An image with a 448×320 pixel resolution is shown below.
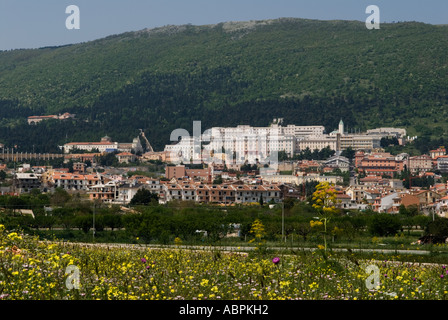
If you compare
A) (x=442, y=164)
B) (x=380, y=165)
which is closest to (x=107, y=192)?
(x=380, y=165)

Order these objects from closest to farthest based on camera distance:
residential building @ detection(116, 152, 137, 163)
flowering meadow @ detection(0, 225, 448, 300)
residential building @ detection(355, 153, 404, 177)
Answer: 1. flowering meadow @ detection(0, 225, 448, 300)
2. residential building @ detection(355, 153, 404, 177)
3. residential building @ detection(116, 152, 137, 163)

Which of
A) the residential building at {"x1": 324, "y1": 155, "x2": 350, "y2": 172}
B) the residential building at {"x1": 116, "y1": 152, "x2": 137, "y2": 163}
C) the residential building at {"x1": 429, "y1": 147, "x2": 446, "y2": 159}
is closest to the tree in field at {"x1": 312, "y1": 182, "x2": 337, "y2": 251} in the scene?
the residential building at {"x1": 324, "y1": 155, "x2": 350, "y2": 172}

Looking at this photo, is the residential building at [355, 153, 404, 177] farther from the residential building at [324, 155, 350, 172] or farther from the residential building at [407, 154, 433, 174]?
the residential building at [324, 155, 350, 172]

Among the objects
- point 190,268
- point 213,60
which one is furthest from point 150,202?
point 213,60
